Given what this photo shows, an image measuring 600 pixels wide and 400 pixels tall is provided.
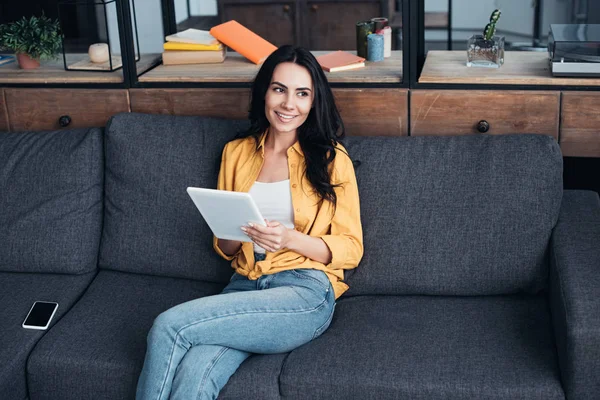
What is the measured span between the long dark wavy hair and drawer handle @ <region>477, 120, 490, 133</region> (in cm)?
44

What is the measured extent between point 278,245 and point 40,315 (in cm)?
69

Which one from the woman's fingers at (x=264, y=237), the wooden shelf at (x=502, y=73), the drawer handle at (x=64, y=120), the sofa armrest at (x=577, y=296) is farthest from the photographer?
the drawer handle at (x=64, y=120)

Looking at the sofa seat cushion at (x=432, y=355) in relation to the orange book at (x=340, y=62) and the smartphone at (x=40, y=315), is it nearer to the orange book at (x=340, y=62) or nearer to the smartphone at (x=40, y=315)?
the smartphone at (x=40, y=315)

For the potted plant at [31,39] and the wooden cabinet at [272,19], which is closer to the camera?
the potted plant at [31,39]

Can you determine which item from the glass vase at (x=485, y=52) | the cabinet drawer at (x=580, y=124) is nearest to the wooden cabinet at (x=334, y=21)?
the glass vase at (x=485, y=52)

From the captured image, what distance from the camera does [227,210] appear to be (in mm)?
2010

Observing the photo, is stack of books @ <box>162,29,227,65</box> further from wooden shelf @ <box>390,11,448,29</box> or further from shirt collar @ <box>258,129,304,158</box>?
wooden shelf @ <box>390,11,448,29</box>

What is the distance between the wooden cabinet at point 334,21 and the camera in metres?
4.98

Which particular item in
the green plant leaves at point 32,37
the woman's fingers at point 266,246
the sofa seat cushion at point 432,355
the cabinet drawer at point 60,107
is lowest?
the sofa seat cushion at point 432,355

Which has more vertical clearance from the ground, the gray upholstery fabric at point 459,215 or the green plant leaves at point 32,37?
the green plant leaves at point 32,37

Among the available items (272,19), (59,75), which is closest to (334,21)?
(272,19)

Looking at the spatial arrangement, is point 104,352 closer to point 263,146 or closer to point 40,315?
point 40,315

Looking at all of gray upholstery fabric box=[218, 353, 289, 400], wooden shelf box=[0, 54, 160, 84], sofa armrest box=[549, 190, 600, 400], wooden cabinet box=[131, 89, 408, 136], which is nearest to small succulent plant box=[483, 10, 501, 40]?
wooden cabinet box=[131, 89, 408, 136]

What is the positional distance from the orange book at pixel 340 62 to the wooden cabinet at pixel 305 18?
2314 mm
